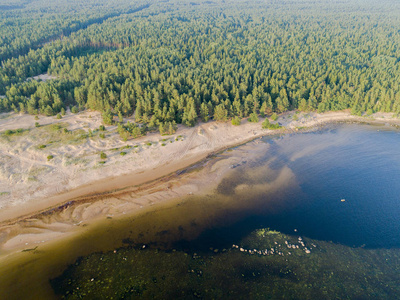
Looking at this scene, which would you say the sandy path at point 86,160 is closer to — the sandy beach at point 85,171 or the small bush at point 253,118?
the sandy beach at point 85,171

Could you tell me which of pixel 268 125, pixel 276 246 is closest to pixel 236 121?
pixel 268 125

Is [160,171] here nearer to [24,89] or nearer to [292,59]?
[24,89]

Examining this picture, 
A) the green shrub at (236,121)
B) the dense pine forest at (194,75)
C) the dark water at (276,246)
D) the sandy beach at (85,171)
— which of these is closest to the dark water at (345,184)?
the dark water at (276,246)

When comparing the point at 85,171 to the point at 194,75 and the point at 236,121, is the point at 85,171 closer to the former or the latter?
the point at 236,121

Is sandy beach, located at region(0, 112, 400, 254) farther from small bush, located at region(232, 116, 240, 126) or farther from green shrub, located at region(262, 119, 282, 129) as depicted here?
green shrub, located at region(262, 119, 282, 129)

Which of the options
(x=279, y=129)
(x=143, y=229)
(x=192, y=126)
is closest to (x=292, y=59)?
(x=279, y=129)

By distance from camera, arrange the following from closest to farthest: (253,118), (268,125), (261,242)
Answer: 1. (261,242)
2. (268,125)
3. (253,118)
